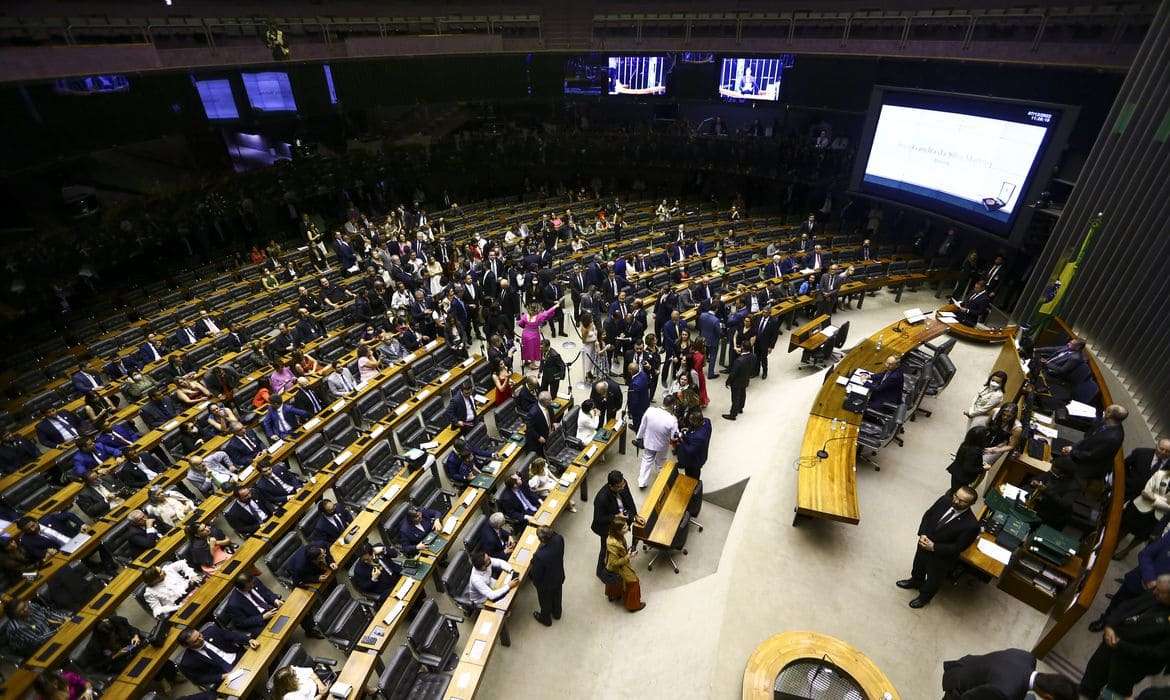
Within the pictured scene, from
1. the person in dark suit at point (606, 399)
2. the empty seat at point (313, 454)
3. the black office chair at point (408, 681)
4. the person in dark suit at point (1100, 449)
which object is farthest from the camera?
the person in dark suit at point (606, 399)

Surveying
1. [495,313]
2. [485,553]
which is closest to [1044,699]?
[485,553]

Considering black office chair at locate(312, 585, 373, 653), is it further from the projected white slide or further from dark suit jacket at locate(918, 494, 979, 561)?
the projected white slide

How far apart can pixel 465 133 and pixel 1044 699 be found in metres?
25.9

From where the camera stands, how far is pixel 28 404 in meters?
10.9

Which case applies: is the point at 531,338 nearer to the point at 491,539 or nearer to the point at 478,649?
the point at 491,539

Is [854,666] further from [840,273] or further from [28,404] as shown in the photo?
[28,404]

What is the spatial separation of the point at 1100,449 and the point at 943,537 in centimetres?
246

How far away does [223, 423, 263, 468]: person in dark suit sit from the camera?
9242 millimetres

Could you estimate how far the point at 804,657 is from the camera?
545 cm

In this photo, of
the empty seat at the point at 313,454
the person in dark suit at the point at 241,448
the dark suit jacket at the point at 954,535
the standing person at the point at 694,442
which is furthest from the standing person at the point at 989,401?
the person in dark suit at the point at 241,448

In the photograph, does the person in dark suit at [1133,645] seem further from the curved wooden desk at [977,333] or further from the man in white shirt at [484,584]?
the curved wooden desk at [977,333]

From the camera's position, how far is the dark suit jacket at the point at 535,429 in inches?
351

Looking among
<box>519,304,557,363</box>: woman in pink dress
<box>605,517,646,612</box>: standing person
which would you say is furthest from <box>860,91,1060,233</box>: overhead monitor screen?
<box>605,517,646,612</box>: standing person

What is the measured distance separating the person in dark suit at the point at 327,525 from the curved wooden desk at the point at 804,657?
18.0ft
